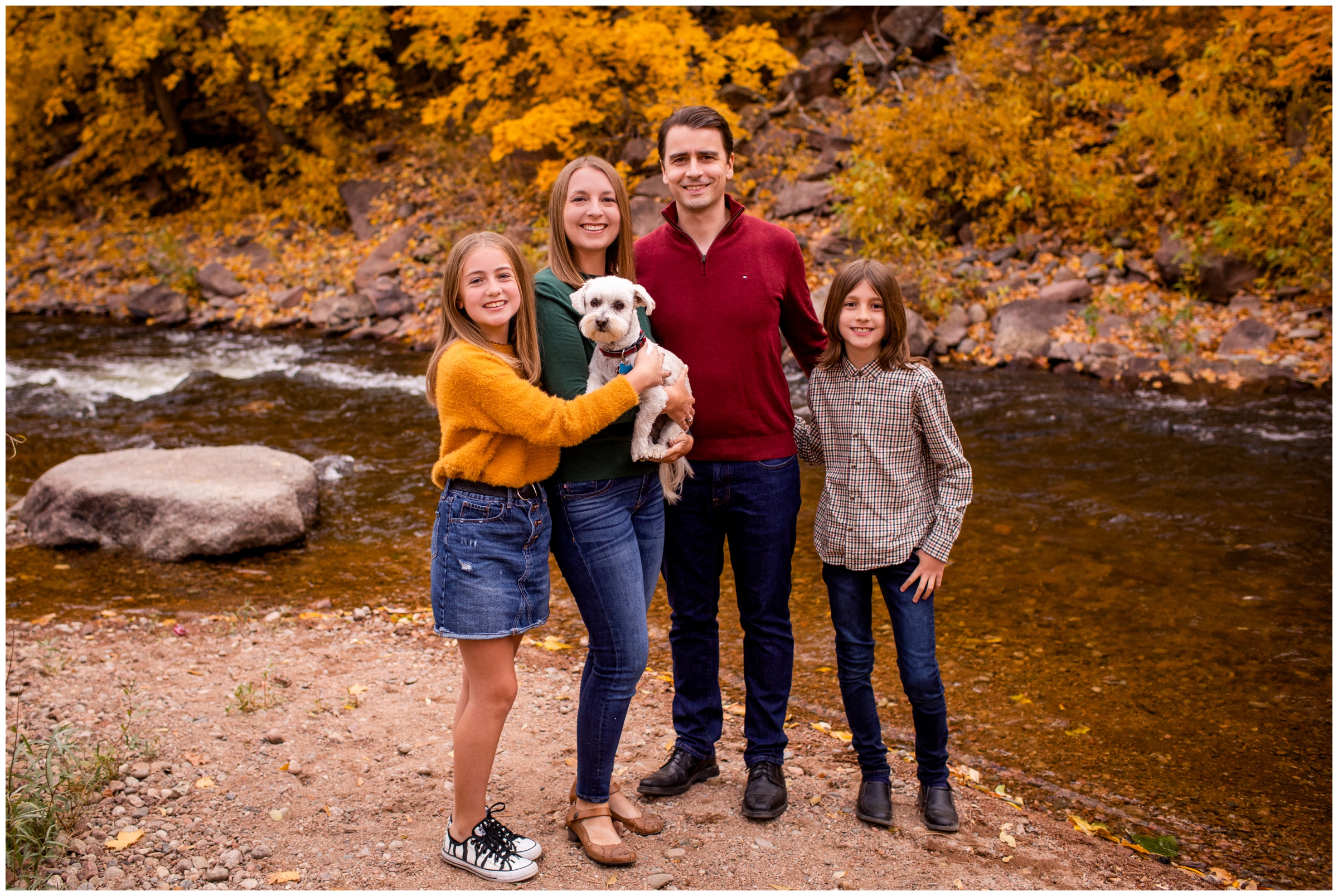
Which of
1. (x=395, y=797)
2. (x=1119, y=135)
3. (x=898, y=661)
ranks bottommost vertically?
(x=395, y=797)

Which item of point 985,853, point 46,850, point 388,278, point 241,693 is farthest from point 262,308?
point 985,853

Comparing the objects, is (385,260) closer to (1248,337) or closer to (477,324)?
(1248,337)

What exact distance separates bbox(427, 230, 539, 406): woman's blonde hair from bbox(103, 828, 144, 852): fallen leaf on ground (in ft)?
5.81

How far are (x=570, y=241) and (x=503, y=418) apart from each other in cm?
64

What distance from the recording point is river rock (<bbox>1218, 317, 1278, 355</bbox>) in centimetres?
1060

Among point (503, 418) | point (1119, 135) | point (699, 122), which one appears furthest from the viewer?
point (1119, 135)

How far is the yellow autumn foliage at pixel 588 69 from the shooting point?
1359 centimetres

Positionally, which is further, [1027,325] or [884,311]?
[1027,325]

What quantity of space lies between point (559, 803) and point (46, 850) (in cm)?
161

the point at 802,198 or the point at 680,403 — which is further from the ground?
the point at 802,198

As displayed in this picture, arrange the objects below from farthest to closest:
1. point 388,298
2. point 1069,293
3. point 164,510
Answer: point 388,298 < point 1069,293 < point 164,510

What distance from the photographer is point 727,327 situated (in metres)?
3.21

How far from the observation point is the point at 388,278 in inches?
605

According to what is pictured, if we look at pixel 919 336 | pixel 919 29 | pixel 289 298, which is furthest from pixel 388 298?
pixel 919 29
